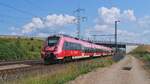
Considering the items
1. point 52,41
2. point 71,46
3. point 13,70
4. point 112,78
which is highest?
point 52,41

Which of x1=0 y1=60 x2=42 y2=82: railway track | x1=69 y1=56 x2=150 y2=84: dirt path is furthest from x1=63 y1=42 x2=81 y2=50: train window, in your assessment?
x1=69 y1=56 x2=150 y2=84: dirt path

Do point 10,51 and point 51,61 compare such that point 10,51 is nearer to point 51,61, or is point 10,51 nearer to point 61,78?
point 51,61

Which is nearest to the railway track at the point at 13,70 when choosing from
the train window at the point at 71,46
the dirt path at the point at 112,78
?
the dirt path at the point at 112,78

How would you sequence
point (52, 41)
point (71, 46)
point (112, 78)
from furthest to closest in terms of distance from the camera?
point (71, 46)
point (52, 41)
point (112, 78)

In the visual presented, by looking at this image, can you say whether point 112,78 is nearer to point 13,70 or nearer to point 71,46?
point 13,70

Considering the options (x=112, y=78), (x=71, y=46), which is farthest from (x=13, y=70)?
(x=71, y=46)

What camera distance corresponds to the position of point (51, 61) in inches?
1459

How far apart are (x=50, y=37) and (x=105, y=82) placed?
1679cm

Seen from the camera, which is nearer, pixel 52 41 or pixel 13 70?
pixel 13 70

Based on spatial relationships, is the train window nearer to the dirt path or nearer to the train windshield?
the train windshield

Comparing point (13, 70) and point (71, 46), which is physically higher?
point (71, 46)

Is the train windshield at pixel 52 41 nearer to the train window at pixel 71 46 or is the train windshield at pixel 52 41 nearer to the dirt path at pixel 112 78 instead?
the train window at pixel 71 46

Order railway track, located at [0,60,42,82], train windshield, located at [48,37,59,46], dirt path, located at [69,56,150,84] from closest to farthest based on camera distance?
railway track, located at [0,60,42,82] < dirt path, located at [69,56,150,84] < train windshield, located at [48,37,59,46]

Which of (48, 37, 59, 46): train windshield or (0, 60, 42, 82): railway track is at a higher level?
(48, 37, 59, 46): train windshield
